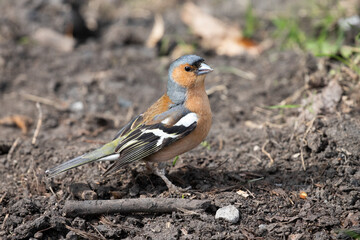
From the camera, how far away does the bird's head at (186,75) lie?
4715 mm

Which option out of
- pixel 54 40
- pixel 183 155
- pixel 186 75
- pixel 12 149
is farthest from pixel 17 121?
pixel 186 75

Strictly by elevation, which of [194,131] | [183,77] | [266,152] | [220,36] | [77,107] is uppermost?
[183,77]

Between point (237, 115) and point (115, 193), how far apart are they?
2.47m

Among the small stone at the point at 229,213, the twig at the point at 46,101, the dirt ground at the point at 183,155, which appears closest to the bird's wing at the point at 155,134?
the dirt ground at the point at 183,155

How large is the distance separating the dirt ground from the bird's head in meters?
0.74

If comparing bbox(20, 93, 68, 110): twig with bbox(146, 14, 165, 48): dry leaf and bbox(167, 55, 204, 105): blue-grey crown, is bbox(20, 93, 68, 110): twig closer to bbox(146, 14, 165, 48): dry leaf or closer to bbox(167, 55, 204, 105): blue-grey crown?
bbox(146, 14, 165, 48): dry leaf

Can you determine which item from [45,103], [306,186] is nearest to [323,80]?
[306,186]

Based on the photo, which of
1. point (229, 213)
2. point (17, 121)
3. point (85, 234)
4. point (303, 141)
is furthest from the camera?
point (17, 121)

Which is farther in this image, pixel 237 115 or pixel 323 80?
pixel 237 115

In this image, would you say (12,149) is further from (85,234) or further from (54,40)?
(54,40)

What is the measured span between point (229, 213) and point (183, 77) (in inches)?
59.5

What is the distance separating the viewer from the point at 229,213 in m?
3.92

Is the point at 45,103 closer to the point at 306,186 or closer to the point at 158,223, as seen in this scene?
the point at 158,223

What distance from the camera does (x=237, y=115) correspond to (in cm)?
630
